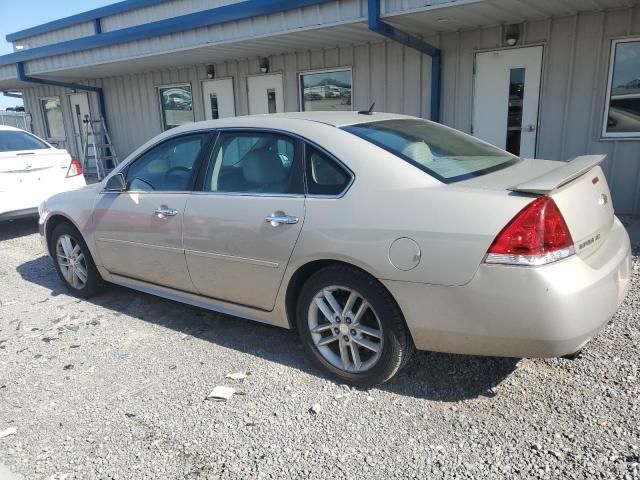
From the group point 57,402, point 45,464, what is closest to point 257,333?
point 57,402

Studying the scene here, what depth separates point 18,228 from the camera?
792 cm

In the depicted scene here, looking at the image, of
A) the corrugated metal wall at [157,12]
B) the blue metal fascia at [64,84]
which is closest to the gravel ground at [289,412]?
the corrugated metal wall at [157,12]

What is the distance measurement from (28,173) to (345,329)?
5.90 meters

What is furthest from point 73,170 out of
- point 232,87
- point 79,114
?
point 79,114

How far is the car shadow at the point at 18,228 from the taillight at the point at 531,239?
7231 millimetres

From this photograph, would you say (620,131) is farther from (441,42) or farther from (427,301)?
(427,301)

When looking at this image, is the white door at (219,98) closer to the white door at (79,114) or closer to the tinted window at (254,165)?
the white door at (79,114)

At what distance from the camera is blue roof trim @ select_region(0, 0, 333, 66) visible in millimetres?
6906

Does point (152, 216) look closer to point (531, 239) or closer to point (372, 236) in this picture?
point (372, 236)

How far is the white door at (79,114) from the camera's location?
13586 mm

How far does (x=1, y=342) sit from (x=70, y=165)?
4256 millimetres

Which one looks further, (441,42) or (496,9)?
(441,42)

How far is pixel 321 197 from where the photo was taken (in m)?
2.89

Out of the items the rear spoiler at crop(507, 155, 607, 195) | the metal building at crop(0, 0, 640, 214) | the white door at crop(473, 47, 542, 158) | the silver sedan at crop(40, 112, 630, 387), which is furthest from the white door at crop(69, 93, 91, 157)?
the rear spoiler at crop(507, 155, 607, 195)
